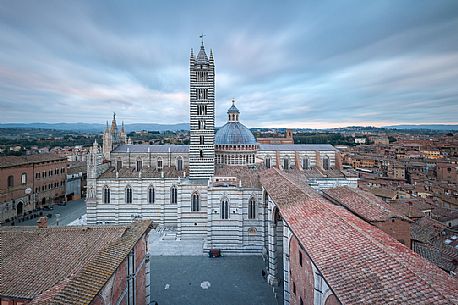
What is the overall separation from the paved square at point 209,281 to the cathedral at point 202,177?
2.78 meters

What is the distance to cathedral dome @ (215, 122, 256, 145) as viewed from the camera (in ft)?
127

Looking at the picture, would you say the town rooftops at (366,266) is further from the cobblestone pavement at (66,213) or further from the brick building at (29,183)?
the brick building at (29,183)

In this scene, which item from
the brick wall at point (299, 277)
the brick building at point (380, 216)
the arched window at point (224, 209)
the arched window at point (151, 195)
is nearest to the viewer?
the brick wall at point (299, 277)

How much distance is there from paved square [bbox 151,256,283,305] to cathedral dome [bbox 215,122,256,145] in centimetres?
1566

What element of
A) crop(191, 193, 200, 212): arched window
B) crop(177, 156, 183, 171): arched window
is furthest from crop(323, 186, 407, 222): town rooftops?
crop(177, 156, 183, 171): arched window

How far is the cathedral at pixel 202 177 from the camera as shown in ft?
97.2

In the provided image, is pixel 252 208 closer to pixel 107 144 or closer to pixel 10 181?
pixel 107 144

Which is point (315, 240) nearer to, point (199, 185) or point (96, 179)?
point (199, 185)

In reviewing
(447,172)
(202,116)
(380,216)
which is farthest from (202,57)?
(447,172)

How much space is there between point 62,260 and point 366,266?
13.4 m

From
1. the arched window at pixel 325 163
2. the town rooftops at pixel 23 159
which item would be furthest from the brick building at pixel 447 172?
the town rooftops at pixel 23 159

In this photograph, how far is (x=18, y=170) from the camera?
41.9 metres

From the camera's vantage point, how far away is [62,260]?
1391 cm

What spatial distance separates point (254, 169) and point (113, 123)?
25.2 m
